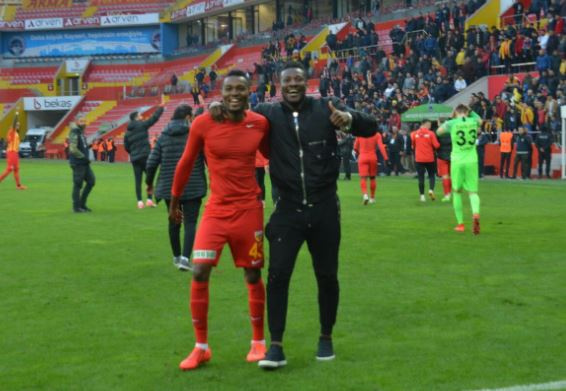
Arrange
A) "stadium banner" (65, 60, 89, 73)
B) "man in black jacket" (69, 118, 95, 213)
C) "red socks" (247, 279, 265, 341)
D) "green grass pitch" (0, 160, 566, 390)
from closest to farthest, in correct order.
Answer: "green grass pitch" (0, 160, 566, 390), "red socks" (247, 279, 265, 341), "man in black jacket" (69, 118, 95, 213), "stadium banner" (65, 60, 89, 73)

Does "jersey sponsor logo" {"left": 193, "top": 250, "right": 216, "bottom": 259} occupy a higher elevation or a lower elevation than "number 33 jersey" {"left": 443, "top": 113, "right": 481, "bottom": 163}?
lower

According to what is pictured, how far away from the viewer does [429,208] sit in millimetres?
19328

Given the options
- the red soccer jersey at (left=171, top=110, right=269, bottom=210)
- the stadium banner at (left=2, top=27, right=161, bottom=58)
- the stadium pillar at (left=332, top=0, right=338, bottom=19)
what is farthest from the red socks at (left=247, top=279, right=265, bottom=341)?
the stadium banner at (left=2, top=27, right=161, bottom=58)

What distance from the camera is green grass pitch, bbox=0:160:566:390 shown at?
6395 millimetres

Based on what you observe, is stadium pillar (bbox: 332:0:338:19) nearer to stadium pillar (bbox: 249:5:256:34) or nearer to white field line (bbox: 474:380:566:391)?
stadium pillar (bbox: 249:5:256:34)

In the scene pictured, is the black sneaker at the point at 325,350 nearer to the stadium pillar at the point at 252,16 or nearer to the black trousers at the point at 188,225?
the black trousers at the point at 188,225

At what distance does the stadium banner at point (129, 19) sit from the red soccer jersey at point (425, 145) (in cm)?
5737

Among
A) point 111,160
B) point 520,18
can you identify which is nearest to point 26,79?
point 111,160

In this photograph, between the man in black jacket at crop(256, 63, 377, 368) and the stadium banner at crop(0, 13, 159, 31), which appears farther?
the stadium banner at crop(0, 13, 159, 31)

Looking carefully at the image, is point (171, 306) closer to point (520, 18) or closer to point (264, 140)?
point (264, 140)

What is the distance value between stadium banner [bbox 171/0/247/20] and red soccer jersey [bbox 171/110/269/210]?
6006cm

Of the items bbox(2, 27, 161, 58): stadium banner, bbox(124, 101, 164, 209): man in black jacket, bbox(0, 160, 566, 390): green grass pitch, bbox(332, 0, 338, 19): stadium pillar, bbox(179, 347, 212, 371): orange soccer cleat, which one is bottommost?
bbox(0, 160, 566, 390): green grass pitch

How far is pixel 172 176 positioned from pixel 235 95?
444cm

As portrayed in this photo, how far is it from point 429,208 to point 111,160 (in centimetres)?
3910
